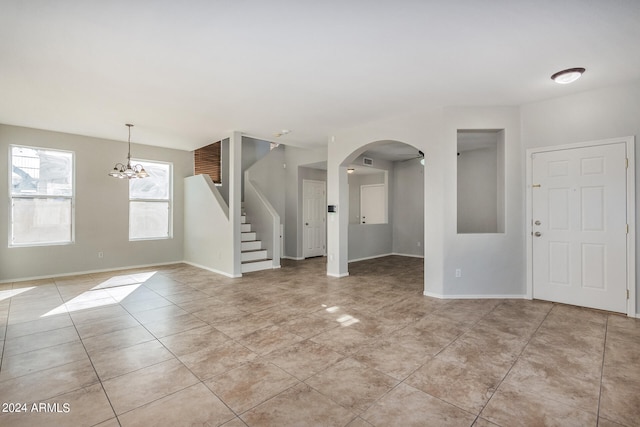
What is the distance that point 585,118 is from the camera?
382 cm

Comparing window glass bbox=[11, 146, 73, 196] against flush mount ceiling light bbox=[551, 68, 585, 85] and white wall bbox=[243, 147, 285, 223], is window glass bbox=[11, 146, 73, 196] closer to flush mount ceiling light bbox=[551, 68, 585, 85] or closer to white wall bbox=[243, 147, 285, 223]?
white wall bbox=[243, 147, 285, 223]

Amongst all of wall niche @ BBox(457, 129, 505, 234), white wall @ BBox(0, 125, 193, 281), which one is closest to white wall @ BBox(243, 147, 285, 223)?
white wall @ BBox(0, 125, 193, 281)

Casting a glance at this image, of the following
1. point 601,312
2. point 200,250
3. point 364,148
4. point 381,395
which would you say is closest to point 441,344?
point 381,395

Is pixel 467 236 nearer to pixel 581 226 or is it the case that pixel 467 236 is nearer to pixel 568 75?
pixel 581 226

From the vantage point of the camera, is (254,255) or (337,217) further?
(254,255)

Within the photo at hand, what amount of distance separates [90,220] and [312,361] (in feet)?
20.1

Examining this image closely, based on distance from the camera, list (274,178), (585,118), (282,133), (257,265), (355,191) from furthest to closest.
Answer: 1. (355,191)
2. (274,178)
3. (257,265)
4. (282,133)
5. (585,118)

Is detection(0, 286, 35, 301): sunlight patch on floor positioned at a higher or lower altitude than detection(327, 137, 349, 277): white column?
lower

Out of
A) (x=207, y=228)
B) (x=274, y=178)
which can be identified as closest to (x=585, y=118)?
(x=274, y=178)

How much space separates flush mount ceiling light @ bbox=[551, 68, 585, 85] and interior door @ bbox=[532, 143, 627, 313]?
107cm

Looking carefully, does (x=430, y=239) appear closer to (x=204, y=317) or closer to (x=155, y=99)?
(x=204, y=317)

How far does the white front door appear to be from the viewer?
8.31 metres

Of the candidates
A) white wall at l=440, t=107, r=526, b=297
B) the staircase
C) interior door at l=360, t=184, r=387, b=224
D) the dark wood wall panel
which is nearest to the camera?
white wall at l=440, t=107, r=526, b=297

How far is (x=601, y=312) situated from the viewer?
12.1ft
